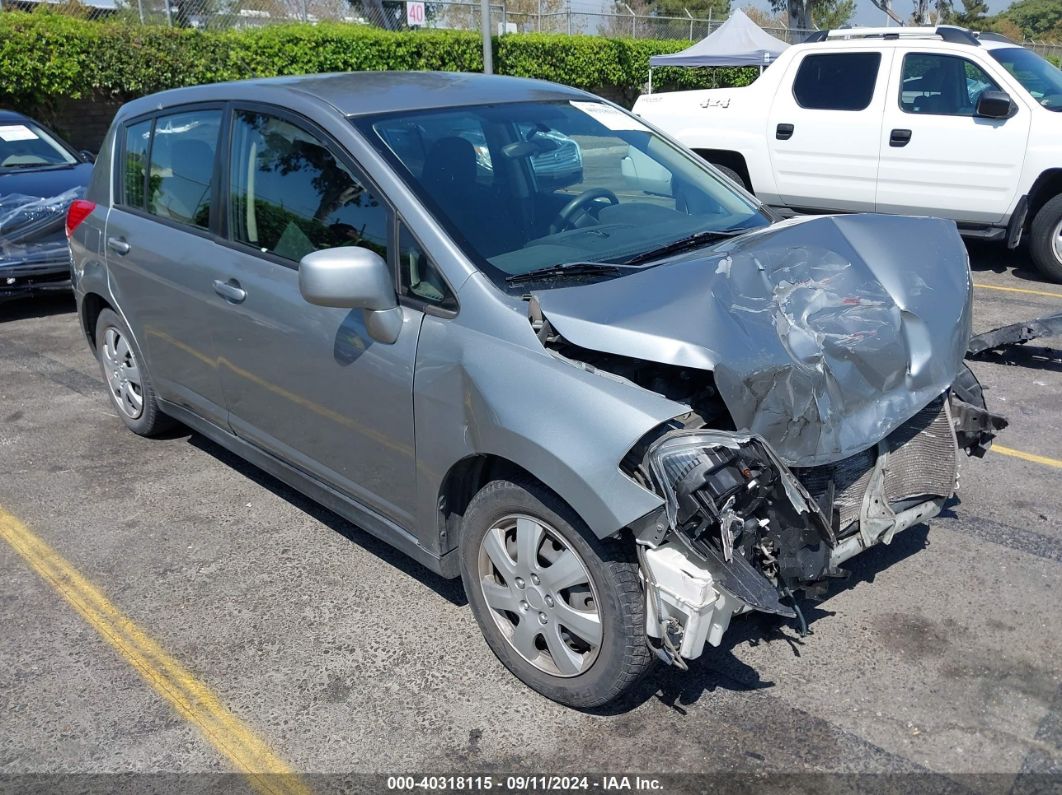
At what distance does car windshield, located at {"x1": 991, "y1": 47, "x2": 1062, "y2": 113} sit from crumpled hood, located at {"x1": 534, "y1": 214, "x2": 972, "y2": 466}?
5.77 metres

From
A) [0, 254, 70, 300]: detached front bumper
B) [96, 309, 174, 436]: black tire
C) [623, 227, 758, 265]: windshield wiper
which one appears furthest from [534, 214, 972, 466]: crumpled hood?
[0, 254, 70, 300]: detached front bumper

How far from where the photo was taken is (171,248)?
14.8ft

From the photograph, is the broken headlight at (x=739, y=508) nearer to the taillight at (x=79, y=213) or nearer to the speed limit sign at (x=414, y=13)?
the taillight at (x=79, y=213)

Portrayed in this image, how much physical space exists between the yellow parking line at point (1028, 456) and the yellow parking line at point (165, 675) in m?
3.82

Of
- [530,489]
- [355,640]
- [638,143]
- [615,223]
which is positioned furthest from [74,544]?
[638,143]

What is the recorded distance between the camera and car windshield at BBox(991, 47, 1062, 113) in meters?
8.44

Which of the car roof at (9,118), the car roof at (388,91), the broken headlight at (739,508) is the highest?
the car roof at (388,91)

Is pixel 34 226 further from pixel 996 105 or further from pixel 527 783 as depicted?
pixel 996 105

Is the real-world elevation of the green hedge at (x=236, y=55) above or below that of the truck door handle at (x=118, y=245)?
above

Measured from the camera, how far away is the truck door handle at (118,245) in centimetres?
487

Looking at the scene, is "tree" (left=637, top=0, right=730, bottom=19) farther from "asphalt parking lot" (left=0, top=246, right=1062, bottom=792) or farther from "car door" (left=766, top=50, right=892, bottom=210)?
"asphalt parking lot" (left=0, top=246, right=1062, bottom=792)

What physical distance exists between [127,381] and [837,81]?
694 cm

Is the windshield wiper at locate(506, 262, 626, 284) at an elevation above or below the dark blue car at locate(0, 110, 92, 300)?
above

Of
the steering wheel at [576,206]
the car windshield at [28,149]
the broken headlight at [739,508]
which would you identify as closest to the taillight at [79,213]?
the steering wheel at [576,206]
